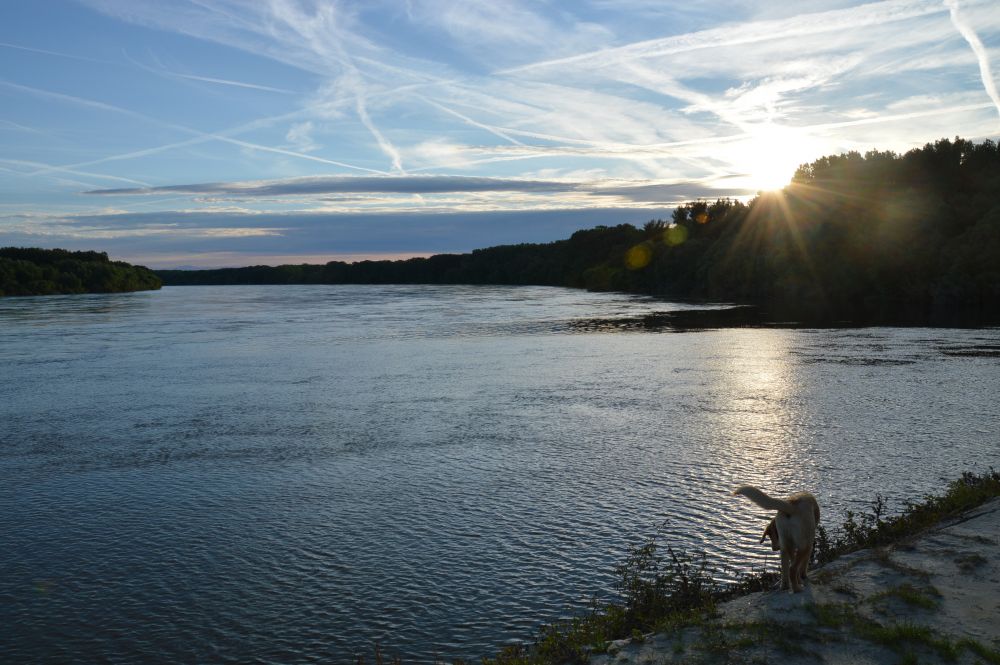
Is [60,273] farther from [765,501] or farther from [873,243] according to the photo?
[765,501]

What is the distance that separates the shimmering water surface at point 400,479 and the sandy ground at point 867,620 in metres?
2.07

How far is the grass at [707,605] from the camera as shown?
311 inches

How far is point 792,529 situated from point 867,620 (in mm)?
1239

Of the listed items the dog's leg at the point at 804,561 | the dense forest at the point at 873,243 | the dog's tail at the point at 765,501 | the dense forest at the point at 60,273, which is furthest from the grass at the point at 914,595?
the dense forest at the point at 60,273

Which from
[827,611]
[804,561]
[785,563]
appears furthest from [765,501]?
[827,611]

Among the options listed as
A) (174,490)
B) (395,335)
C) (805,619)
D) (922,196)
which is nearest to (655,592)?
(805,619)

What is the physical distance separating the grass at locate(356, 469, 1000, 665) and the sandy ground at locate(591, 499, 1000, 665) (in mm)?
24

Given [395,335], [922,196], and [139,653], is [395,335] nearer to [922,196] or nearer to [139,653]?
[139,653]

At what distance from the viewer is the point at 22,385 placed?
97.3 ft

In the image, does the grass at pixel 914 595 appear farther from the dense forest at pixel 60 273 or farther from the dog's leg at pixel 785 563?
the dense forest at pixel 60 273

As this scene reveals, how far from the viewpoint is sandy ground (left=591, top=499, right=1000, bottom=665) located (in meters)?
7.58

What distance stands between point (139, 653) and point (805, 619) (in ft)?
26.0

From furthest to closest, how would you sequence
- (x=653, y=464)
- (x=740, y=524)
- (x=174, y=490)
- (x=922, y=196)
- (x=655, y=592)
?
(x=922, y=196) < (x=653, y=464) < (x=174, y=490) < (x=740, y=524) < (x=655, y=592)

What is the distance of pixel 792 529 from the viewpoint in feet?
29.8
